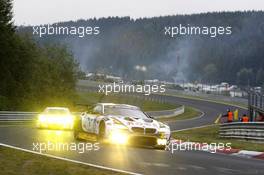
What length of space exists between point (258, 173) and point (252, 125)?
42.7ft

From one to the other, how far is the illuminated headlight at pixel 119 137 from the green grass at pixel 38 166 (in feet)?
10.8

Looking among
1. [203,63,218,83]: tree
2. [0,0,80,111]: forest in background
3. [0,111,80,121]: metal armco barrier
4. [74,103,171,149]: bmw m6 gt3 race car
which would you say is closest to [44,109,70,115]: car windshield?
[0,111,80,121]: metal armco barrier

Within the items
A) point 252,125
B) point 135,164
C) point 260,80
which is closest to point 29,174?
point 135,164

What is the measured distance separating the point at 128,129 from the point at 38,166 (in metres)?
5.05

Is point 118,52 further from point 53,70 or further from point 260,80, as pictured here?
point 53,70

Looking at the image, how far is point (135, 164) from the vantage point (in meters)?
10.7

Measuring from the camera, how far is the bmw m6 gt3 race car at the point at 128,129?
1498 centimetres

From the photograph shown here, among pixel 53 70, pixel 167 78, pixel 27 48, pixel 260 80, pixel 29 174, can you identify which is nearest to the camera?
pixel 29 174

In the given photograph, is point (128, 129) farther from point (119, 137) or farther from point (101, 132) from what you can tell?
point (101, 132)

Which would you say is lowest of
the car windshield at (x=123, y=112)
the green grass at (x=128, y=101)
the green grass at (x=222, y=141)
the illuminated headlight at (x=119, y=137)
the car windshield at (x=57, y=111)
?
the green grass at (x=128, y=101)

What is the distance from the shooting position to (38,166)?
1017cm

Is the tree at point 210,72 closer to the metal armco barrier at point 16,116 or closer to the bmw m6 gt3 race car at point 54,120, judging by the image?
the metal armco barrier at point 16,116

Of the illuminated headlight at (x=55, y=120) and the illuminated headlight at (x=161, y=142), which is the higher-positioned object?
the illuminated headlight at (x=161, y=142)

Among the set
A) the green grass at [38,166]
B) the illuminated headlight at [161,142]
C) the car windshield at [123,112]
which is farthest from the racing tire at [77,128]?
the green grass at [38,166]
